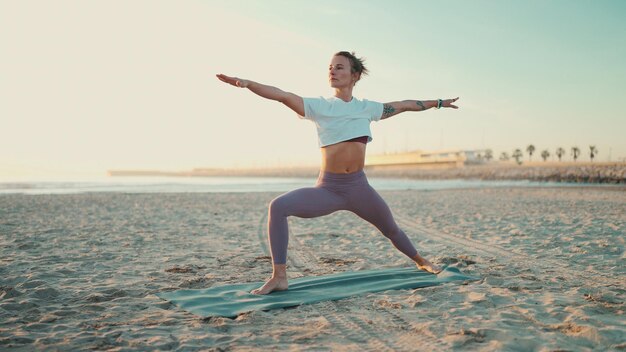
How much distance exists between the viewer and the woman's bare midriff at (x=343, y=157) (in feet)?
13.3

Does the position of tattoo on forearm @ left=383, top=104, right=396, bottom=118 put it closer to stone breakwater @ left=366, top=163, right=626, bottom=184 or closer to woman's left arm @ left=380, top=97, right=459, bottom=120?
woman's left arm @ left=380, top=97, right=459, bottom=120

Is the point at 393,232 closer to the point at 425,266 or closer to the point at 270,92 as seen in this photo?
the point at 425,266

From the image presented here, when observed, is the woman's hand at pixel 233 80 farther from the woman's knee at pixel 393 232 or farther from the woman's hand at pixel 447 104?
the woman's hand at pixel 447 104

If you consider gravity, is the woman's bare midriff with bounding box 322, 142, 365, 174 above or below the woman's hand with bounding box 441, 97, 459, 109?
below

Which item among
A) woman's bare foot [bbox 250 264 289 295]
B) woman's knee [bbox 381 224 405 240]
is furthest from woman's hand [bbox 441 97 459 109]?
woman's bare foot [bbox 250 264 289 295]

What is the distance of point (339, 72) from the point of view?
4.11 metres

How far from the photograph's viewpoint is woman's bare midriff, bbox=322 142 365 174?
160 inches

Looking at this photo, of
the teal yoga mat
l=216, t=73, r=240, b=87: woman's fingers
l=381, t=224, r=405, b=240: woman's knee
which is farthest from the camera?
l=381, t=224, r=405, b=240: woman's knee

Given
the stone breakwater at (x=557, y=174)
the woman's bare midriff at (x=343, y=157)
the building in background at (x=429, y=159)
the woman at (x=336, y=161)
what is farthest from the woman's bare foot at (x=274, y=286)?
the building in background at (x=429, y=159)

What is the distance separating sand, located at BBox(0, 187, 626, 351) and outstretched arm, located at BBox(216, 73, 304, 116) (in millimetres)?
1724

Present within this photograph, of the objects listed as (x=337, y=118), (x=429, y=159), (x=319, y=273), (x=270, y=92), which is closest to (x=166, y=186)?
(x=319, y=273)

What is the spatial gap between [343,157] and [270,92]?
36.2 inches

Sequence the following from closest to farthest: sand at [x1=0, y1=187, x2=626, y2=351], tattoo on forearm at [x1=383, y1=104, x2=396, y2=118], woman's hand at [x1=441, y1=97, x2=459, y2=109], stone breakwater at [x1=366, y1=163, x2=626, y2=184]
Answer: sand at [x1=0, y1=187, x2=626, y2=351], tattoo on forearm at [x1=383, y1=104, x2=396, y2=118], woman's hand at [x1=441, y1=97, x2=459, y2=109], stone breakwater at [x1=366, y1=163, x2=626, y2=184]

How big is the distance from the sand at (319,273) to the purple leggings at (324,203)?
695 mm
